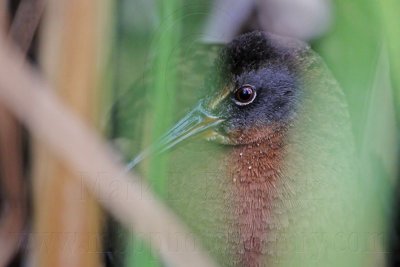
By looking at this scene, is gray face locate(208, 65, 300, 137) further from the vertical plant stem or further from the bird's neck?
the vertical plant stem

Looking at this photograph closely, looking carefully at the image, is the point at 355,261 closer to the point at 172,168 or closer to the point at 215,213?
the point at 215,213

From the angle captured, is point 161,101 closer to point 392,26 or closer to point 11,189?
point 392,26

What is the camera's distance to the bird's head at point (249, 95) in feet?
3.59

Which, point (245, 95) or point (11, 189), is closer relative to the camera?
point (245, 95)

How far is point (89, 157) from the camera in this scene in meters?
0.90

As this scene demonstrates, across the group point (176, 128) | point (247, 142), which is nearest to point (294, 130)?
point (247, 142)

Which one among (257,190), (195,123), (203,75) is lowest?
(257,190)

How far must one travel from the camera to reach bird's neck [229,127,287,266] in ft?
3.52

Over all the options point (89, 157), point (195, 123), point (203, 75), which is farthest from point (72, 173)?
point (203, 75)

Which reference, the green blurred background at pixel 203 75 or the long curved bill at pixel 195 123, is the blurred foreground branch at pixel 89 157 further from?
the long curved bill at pixel 195 123

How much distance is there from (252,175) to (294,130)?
0.09 m

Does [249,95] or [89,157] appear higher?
[249,95]

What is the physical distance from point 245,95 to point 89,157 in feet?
1.00

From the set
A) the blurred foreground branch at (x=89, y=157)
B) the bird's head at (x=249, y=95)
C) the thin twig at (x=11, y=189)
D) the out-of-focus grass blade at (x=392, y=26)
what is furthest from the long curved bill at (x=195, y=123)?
the out-of-focus grass blade at (x=392, y=26)
